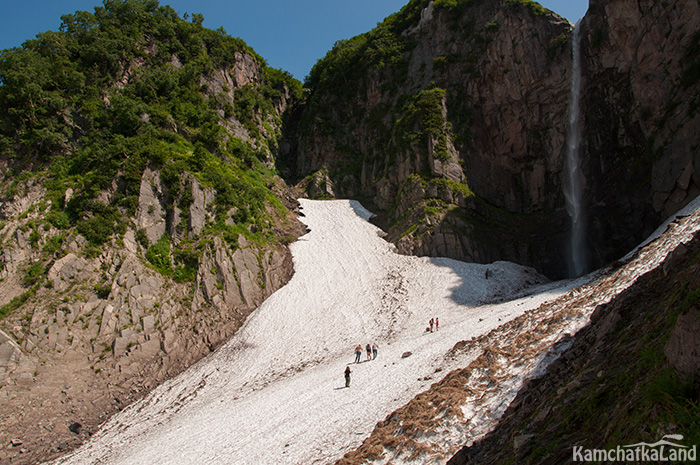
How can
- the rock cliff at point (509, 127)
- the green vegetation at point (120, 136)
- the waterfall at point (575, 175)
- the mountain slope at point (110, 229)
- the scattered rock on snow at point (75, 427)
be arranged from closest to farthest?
the scattered rock on snow at point (75, 427), the mountain slope at point (110, 229), the green vegetation at point (120, 136), the rock cliff at point (509, 127), the waterfall at point (575, 175)

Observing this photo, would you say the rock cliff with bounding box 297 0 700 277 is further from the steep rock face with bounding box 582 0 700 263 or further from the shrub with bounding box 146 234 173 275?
the shrub with bounding box 146 234 173 275

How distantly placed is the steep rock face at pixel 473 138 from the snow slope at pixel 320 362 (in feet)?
13.1

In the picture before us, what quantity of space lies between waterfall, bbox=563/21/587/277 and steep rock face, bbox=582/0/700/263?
1.06m

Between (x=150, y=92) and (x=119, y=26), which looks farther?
(x=119, y=26)

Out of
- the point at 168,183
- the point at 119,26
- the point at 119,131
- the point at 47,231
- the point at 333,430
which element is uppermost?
the point at 119,26

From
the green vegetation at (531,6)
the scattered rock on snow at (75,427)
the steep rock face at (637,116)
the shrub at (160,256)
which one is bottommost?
the scattered rock on snow at (75,427)

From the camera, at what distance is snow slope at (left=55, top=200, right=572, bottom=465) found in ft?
46.9

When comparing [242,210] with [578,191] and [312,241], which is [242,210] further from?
[578,191]

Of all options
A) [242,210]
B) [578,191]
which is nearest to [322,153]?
[242,210]

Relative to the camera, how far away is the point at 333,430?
13328 millimetres

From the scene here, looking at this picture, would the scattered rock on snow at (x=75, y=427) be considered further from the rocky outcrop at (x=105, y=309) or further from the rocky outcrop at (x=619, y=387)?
the rocky outcrop at (x=619, y=387)

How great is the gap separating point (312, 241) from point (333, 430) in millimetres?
25748

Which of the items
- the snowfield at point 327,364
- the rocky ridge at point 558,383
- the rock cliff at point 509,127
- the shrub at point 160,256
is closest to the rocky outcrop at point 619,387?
the rocky ridge at point 558,383

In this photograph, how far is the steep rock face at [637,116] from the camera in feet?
86.8
